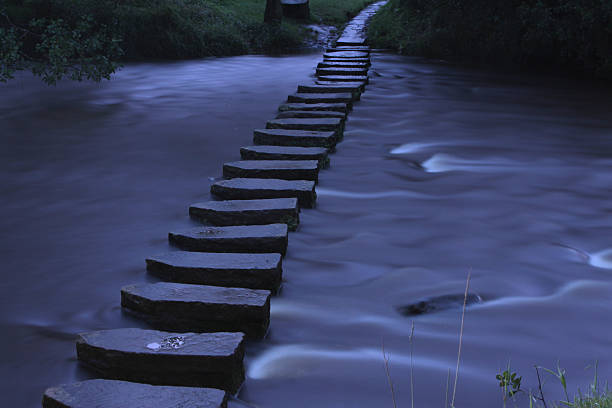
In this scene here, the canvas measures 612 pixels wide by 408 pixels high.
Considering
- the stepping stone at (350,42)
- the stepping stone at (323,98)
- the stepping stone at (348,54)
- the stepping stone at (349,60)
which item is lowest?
the stepping stone at (323,98)

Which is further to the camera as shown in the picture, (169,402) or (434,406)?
(434,406)

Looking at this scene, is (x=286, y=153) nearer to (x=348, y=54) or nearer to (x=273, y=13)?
(x=348, y=54)

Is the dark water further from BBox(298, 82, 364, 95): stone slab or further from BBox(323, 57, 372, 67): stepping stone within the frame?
BBox(323, 57, 372, 67): stepping stone

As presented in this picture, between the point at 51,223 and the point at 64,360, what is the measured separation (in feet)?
5.86

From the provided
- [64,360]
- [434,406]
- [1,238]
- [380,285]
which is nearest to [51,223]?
[1,238]

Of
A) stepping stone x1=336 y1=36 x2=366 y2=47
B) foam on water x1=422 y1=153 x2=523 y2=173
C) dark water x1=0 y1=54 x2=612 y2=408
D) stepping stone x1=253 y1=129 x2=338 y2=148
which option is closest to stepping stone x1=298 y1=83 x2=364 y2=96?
dark water x1=0 y1=54 x2=612 y2=408

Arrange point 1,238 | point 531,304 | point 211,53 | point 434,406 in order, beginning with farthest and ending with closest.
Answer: point 211,53 < point 1,238 < point 531,304 < point 434,406

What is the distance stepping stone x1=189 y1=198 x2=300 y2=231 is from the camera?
153 inches

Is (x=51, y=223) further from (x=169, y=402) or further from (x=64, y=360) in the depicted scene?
(x=169, y=402)

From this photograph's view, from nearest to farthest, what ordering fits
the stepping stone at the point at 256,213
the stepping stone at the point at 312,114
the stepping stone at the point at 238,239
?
the stepping stone at the point at 238,239 → the stepping stone at the point at 256,213 → the stepping stone at the point at 312,114

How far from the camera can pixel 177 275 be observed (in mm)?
3158

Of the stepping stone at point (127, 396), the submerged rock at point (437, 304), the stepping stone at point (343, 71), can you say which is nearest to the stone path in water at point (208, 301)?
the stepping stone at point (127, 396)

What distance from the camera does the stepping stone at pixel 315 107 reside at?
7071mm

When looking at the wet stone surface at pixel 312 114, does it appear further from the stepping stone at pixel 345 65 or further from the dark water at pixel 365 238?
the stepping stone at pixel 345 65
